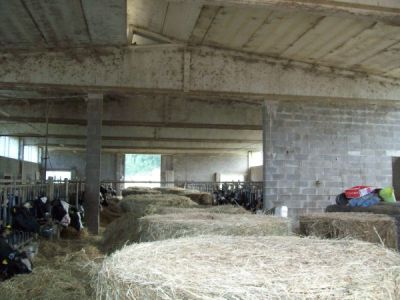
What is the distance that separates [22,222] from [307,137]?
20.3 feet

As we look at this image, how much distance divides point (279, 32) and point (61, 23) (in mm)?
3835

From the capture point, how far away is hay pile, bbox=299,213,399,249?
4324mm

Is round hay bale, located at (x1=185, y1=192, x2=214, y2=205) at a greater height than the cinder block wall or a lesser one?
lesser

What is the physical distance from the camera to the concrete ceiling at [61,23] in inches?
264

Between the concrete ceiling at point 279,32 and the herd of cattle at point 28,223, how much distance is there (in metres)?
3.85

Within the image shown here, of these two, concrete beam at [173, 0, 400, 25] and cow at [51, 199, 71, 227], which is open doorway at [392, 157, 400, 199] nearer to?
concrete beam at [173, 0, 400, 25]

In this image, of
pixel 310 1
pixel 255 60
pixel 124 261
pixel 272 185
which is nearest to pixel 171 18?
pixel 255 60

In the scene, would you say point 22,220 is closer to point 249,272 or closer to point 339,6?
point 339,6

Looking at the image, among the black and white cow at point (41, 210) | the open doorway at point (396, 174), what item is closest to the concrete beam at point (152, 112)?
the open doorway at point (396, 174)

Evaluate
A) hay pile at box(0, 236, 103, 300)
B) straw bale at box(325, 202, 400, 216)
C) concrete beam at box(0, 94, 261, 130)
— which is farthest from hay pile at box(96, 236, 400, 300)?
concrete beam at box(0, 94, 261, 130)

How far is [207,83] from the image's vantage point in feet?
29.9

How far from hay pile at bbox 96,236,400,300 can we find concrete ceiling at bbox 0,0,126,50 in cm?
537

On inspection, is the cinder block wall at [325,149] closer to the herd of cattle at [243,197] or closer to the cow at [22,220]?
the herd of cattle at [243,197]

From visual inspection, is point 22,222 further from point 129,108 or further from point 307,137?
point 307,137
